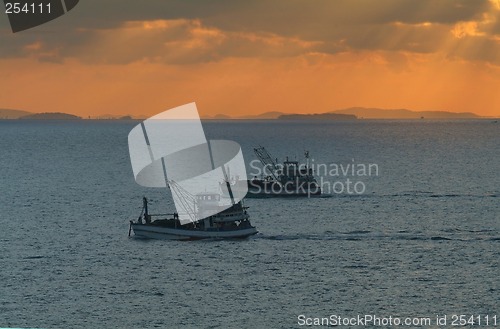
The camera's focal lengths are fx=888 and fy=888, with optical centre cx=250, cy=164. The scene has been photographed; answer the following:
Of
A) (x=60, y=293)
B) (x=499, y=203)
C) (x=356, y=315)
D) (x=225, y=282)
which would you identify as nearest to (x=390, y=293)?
(x=356, y=315)

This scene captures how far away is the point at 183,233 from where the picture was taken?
376 ft

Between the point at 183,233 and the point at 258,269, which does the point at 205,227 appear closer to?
the point at 183,233

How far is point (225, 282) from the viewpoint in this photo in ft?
291

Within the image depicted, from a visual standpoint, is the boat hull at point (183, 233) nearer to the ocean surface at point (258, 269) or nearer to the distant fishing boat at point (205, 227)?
the distant fishing boat at point (205, 227)

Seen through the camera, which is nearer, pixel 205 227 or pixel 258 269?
pixel 258 269

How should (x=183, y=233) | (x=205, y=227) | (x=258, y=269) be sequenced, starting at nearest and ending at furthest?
(x=258, y=269), (x=183, y=233), (x=205, y=227)

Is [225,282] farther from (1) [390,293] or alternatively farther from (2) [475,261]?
(2) [475,261]

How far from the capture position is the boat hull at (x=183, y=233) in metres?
115

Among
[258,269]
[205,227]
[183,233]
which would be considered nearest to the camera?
[258,269]

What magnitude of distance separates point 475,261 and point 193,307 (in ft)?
118

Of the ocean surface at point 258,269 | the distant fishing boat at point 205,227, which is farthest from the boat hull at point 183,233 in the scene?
the ocean surface at point 258,269

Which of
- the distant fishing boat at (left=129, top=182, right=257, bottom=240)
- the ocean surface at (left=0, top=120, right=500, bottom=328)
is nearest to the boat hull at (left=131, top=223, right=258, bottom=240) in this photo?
the distant fishing boat at (left=129, top=182, right=257, bottom=240)

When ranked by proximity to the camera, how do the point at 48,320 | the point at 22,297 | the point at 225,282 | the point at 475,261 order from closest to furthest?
the point at 48,320 → the point at 22,297 → the point at 225,282 → the point at 475,261

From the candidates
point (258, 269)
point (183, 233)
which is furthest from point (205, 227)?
point (258, 269)
